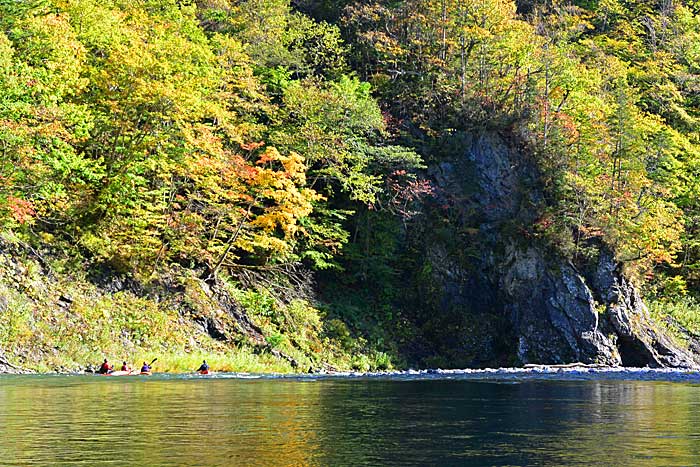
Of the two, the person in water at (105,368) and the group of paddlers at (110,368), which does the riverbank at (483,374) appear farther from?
the person in water at (105,368)

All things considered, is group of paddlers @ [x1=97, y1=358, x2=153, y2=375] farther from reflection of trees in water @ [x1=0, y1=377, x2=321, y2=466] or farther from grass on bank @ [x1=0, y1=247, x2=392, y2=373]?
reflection of trees in water @ [x1=0, y1=377, x2=321, y2=466]

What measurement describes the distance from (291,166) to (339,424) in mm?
22632

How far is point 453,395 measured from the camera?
22766 mm

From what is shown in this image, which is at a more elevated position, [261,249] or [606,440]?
[261,249]

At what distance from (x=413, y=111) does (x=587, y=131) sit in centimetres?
923

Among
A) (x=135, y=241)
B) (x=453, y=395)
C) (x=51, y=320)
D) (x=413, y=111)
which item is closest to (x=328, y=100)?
(x=413, y=111)

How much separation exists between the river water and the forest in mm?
7720

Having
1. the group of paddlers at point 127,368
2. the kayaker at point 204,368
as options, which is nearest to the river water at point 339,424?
the group of paddlers at point 127,368

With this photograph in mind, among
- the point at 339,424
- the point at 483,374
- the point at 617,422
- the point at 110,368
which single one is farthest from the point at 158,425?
the point at 483,374

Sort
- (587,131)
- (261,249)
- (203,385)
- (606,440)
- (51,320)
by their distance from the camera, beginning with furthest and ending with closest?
(587,131) → (261,249) → (51,320) → (203,385) → (606,440)

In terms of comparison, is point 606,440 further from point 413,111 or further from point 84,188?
point 413,111

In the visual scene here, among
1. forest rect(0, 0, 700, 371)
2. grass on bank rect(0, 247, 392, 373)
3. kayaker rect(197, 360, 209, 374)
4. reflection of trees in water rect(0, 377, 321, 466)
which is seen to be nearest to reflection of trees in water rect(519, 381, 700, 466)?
reflection of trees in water rect(0, 377, 321, 466)

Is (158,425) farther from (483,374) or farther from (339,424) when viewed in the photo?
(483,374)

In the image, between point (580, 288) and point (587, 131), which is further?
point (587, 131)
